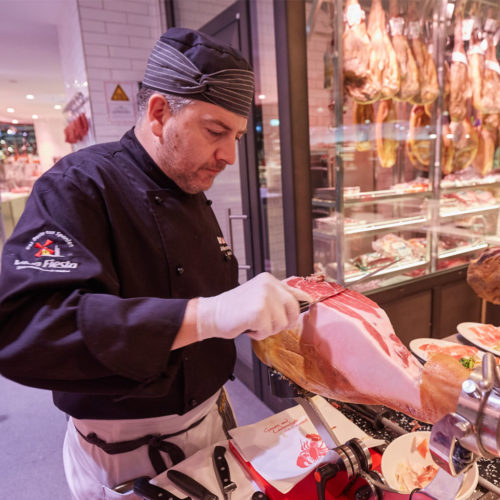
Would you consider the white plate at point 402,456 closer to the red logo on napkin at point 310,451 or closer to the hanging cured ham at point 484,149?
the red logo on napkin at point 310,451

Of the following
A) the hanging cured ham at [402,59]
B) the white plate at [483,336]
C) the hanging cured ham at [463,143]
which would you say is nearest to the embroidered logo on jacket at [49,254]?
the white plate at [483,336]

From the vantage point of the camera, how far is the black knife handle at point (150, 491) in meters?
1.01

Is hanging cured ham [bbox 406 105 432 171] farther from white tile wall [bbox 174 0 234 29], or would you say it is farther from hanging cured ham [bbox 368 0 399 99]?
white tile wall [bbox 174 0 234 29]

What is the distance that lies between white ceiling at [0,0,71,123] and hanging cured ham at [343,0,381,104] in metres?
3.07

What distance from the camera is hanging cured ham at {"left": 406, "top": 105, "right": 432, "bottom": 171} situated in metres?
3.27

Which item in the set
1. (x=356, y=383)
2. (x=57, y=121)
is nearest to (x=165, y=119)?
(x=356, y=383)

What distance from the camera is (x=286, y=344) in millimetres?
1034

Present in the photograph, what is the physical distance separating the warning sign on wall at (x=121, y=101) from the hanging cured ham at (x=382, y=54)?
2.17m

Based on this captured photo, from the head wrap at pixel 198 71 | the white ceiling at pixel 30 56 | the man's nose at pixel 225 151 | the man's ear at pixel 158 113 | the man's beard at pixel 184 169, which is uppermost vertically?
the white ceiling at pixel 30 56

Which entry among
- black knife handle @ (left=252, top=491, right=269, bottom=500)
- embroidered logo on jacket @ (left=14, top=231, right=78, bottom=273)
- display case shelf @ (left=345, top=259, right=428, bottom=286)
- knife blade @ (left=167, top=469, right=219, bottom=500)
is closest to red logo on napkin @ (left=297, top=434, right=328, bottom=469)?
black knife handle @ (left=252, top=491, right=269, bottom=500)

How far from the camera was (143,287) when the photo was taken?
1.12 m

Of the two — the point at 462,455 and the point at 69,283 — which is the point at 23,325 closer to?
the point at 69,283

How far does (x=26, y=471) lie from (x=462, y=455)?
9.62 feet

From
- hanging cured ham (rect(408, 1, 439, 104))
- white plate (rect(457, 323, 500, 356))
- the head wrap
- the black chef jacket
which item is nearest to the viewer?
the black chef jacket
